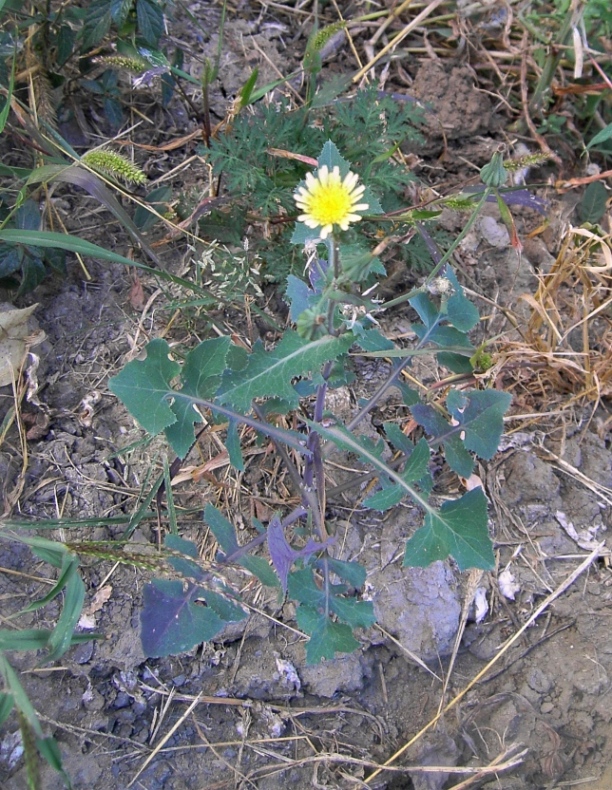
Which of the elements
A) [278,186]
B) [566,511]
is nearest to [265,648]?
[566,511]

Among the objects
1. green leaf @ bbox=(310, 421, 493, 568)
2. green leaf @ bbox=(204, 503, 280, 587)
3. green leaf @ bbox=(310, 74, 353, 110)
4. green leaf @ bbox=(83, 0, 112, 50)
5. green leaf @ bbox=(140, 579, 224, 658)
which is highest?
green leaf @ bbox=(83, 0, 112, 50)

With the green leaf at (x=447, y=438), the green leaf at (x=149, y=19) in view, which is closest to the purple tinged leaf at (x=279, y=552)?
the green leaf at (x=447, y=438)

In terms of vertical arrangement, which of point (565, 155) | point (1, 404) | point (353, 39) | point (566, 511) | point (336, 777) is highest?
point (353, 39)

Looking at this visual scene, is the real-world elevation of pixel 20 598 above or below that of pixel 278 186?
below

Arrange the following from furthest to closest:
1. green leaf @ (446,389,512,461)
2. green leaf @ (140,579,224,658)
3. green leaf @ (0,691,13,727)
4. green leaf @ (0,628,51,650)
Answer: green leaf @ (446,389,512,461)
green leaf @ (140,579,224,658)
green leaf @ (0,628,51,650)
green leaf @ (0,691,13,727)

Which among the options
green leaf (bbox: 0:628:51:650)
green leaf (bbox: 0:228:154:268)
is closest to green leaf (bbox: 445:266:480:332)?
green leaf (bbox: 0:228:154:268)

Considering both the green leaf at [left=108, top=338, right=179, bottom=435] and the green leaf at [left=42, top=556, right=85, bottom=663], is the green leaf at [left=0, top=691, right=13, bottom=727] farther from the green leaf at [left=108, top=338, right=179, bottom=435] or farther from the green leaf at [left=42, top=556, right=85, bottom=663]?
the green leaf at [left=108, top=338, right=179, bottom=435]

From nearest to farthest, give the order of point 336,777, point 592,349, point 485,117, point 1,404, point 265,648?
point 336,777, point 265,648, point 1,404, point 592,349, point 485,117

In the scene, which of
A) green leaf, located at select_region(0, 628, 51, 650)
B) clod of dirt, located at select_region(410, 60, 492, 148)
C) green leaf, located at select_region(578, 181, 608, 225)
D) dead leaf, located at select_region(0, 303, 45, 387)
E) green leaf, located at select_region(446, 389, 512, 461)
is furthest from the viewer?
clod of dirt, located at select_region(410, 60, 492, 148)

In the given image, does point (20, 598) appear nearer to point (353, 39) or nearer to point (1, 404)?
A: point (1, 404)
